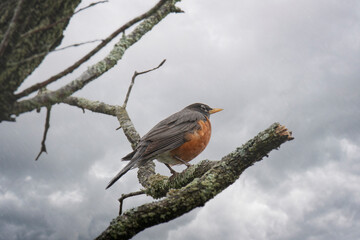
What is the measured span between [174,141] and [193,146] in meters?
0.32

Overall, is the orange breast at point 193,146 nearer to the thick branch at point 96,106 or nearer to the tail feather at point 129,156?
the tail feather at point 129,156

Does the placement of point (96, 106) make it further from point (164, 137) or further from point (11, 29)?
point (11, 29)

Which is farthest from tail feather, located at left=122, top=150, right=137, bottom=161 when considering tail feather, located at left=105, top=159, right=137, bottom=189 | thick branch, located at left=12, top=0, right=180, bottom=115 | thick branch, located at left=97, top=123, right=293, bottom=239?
thick branch, located at left=12, top=0, right=180, bottom=115

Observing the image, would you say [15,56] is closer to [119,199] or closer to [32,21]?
[32,21]

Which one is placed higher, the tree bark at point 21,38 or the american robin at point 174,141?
the american robin at point 174,141

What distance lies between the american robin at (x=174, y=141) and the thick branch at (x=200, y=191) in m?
1.47

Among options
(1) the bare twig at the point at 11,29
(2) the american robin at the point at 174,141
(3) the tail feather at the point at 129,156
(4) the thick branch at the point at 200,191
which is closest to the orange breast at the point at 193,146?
(2) the american robin at the point at 174,141

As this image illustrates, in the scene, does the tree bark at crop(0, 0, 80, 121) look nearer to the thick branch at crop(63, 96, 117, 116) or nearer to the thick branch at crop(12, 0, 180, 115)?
the thick branch at crop(12, 0, 180, 115)

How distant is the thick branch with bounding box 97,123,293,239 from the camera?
289 cm

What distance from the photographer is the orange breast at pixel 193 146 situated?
203 inches

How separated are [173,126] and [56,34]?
3.13 meters

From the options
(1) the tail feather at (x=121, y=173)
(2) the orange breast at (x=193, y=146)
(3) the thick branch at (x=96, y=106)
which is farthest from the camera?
(3) the thick branch at (x=96, y=106)

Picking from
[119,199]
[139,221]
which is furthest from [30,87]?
[119,199]

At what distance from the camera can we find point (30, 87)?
90.6 inches
